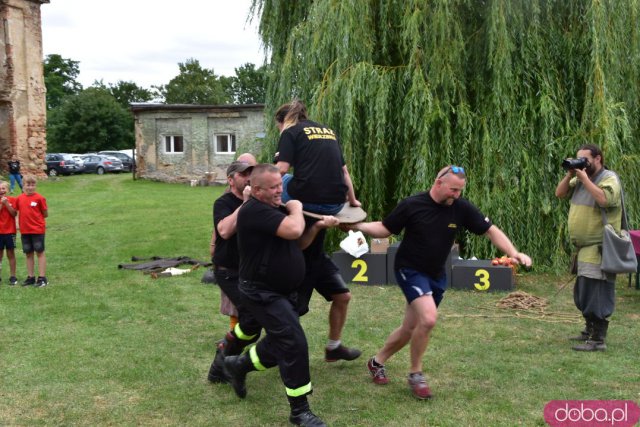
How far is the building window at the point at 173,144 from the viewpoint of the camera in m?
34.7

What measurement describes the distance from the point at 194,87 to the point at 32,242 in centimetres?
5983

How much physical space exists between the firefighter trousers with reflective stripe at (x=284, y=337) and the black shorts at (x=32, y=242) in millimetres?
6047

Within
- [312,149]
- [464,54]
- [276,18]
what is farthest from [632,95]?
[312,149]

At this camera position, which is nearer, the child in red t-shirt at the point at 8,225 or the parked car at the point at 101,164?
the child in red t-shirt at the point at 8,225

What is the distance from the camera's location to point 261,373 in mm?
5820

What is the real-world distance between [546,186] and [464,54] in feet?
7.76

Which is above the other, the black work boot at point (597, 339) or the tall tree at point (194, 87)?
the tall tree at point (194, 87)

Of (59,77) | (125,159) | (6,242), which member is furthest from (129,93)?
(6,242)

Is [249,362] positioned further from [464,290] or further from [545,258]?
[545,258]

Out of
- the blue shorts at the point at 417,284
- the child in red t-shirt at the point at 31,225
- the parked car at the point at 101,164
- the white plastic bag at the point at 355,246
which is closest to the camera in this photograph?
the blue shorts at the point at 417,284

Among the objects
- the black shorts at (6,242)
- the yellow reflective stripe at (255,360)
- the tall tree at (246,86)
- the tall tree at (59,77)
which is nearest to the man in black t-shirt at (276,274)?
the yellow reflective stripe at (255,360)

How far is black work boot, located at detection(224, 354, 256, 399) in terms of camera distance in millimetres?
5043

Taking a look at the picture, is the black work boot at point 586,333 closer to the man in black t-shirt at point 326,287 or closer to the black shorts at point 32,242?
the man in black t-shirt at point 326,287

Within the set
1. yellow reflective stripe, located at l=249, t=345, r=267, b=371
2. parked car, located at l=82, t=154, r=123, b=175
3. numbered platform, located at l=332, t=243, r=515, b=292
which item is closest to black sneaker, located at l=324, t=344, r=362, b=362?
yellow reflective stripe, located at l=249, t=345, r=267, b=371
